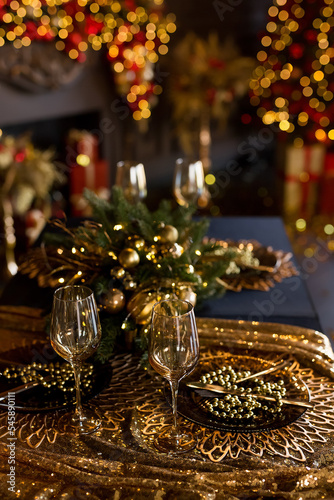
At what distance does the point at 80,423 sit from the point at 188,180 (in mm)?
1040

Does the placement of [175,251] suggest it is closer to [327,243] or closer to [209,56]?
[327,243]

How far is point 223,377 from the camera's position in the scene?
3.92 feet

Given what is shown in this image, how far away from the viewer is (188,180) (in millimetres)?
1907

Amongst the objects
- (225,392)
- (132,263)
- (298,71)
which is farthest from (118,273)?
(298,71)

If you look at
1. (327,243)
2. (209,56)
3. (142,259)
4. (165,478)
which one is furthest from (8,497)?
(209,56)

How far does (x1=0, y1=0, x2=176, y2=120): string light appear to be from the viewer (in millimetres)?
3297

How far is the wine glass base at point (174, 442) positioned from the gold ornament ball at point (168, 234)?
0.51m

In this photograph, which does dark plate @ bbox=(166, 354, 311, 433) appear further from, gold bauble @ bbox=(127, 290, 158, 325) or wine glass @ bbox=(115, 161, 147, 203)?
wine glass @ bbox=(115, 161, 147, 203)

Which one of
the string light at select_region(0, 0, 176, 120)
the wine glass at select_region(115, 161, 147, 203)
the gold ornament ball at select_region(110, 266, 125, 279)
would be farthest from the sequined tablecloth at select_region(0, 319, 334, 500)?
the string light at select_region(0, 0, 176, 120)

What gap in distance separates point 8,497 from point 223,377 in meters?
0.49

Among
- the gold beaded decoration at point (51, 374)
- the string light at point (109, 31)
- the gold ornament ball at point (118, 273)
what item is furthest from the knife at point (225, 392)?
the string light at point (109, 31)

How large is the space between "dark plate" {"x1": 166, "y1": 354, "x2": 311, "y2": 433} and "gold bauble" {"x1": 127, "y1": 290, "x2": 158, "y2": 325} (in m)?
0.16

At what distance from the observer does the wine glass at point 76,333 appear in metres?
1.01

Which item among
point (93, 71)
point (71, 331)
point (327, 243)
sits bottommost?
point (327, 243)
